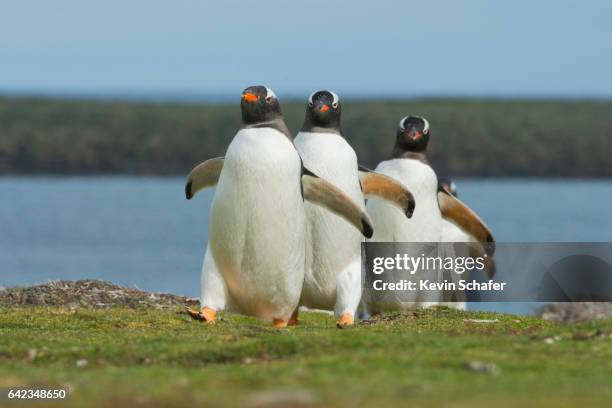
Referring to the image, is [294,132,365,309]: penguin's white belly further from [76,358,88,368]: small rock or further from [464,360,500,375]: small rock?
[464,360,500,375]: small rock

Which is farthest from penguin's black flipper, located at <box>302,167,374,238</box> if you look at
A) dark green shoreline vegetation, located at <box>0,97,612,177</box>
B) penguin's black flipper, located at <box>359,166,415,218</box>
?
dark green shoreline vegetation, located at <box>0,97,612,177</box>

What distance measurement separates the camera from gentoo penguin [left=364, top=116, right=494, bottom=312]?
17656 millimetres

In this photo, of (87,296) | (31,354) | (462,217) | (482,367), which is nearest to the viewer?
(482,367)

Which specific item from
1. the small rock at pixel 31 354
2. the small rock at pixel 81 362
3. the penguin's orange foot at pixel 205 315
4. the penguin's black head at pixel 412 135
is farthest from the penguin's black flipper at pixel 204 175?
the small rock at pixel 81 362

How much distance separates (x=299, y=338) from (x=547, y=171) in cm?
6910

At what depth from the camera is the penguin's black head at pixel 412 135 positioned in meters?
17.8

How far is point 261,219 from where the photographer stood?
1438 cm

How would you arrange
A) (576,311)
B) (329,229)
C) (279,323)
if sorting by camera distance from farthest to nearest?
1. (576,311)
2. (329,229)
3. (279,323)

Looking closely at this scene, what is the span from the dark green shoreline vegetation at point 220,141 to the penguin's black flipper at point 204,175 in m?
57.0

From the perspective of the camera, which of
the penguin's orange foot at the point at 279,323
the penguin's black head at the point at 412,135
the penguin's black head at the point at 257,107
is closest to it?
the penguin's black head at the point at 257,107

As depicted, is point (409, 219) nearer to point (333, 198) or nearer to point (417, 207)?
point (417, 207)

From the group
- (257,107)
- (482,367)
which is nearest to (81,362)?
(482,367)

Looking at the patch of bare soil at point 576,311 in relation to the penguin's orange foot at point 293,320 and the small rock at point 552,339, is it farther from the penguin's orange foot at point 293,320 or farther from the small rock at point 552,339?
the small rock at point 552,339

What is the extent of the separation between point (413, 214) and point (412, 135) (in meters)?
0.92
